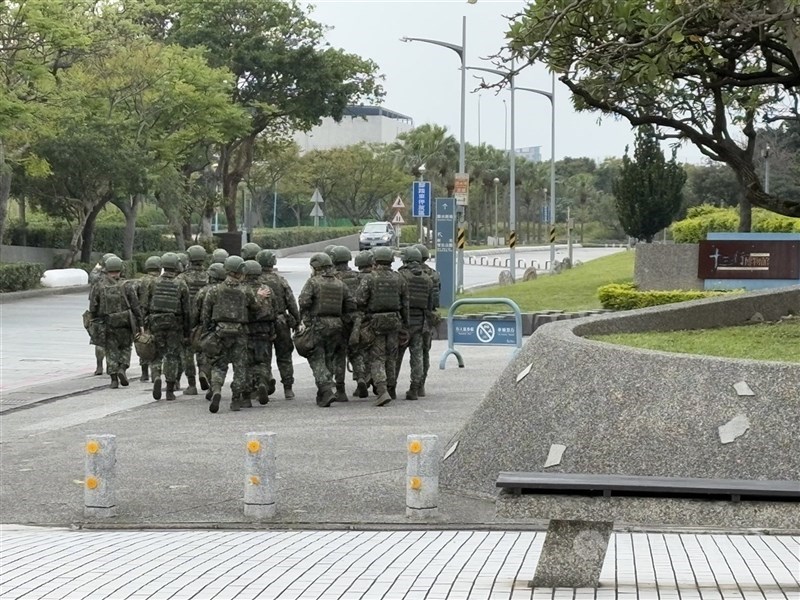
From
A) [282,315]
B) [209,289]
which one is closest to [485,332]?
[282,315]

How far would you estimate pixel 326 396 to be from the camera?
15969 mm

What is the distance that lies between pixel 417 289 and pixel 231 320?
90.0 inches

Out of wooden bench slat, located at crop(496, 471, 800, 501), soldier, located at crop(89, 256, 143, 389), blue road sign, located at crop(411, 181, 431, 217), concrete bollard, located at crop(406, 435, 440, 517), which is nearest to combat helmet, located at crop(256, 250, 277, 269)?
soldier, located at crop(89, 256, 143, 389)

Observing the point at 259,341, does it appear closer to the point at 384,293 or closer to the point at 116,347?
the point at 384,293

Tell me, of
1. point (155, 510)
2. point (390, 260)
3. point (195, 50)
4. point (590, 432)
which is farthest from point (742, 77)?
point (195, 50)

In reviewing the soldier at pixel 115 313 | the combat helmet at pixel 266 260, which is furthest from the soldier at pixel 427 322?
the soldier at pixel 115 313

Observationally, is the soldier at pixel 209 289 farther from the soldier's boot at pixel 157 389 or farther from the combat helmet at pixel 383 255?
the combat helmet at pixel 383 255

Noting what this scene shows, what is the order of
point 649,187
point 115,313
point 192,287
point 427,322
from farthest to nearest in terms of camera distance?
point 649,187
point 115,313
point 192,287
point 427,322

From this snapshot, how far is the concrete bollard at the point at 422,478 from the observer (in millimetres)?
9453

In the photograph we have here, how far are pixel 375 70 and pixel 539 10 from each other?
48.9 metres

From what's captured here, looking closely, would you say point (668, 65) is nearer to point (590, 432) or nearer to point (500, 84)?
point (500, 84)

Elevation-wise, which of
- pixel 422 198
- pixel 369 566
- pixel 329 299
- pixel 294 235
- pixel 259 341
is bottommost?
pixel 369 566

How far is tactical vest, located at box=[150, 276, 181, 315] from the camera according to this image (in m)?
17.0

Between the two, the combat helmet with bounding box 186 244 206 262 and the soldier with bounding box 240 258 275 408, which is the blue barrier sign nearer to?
the combat helmet with bounding box 186 244 206 262
